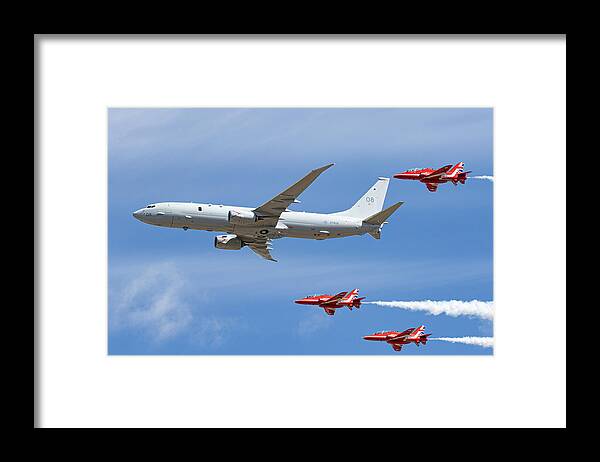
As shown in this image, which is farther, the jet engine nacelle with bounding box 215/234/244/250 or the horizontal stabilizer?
the jet engine nacelle with bounding box 215/234/244/250

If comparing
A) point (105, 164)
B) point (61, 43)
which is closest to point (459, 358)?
point (105, 164)

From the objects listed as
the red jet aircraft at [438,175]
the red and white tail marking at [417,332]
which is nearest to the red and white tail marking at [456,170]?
the red jet aircraft at [438,175]

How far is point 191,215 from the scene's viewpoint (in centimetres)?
3622

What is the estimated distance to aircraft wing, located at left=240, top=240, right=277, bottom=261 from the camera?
39625 millimetres

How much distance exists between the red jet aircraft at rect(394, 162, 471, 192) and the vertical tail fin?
10.7 ft

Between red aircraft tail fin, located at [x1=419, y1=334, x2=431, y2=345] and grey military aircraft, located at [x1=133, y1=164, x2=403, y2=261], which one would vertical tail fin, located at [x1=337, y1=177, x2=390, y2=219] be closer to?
grey military aircraft, located at [x1=133, y1=164, x2=403, y2=261]

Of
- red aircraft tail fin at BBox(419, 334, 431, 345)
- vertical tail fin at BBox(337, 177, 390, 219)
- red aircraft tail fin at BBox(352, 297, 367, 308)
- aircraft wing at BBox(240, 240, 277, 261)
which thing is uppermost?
vertical tail fin at BBox(337, 177, 390, 219)

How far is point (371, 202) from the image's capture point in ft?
134

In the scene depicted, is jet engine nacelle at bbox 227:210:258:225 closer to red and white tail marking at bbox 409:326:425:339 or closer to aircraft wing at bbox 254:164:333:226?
aircraft wing at bbox 254:164:333:226

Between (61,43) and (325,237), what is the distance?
1450cm

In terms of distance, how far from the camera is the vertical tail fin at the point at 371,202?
3994 cm

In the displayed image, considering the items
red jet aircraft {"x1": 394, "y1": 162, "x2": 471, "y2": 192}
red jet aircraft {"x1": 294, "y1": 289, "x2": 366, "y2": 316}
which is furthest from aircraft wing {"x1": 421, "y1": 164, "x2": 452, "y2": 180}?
red jet aircraft {"x1": 294, "y1": 289, "x2": 366, "y2": 316}

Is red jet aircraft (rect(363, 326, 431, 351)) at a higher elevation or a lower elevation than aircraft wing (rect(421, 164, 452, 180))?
lower

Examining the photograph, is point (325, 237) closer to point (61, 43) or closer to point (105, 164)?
point (105, 164)
